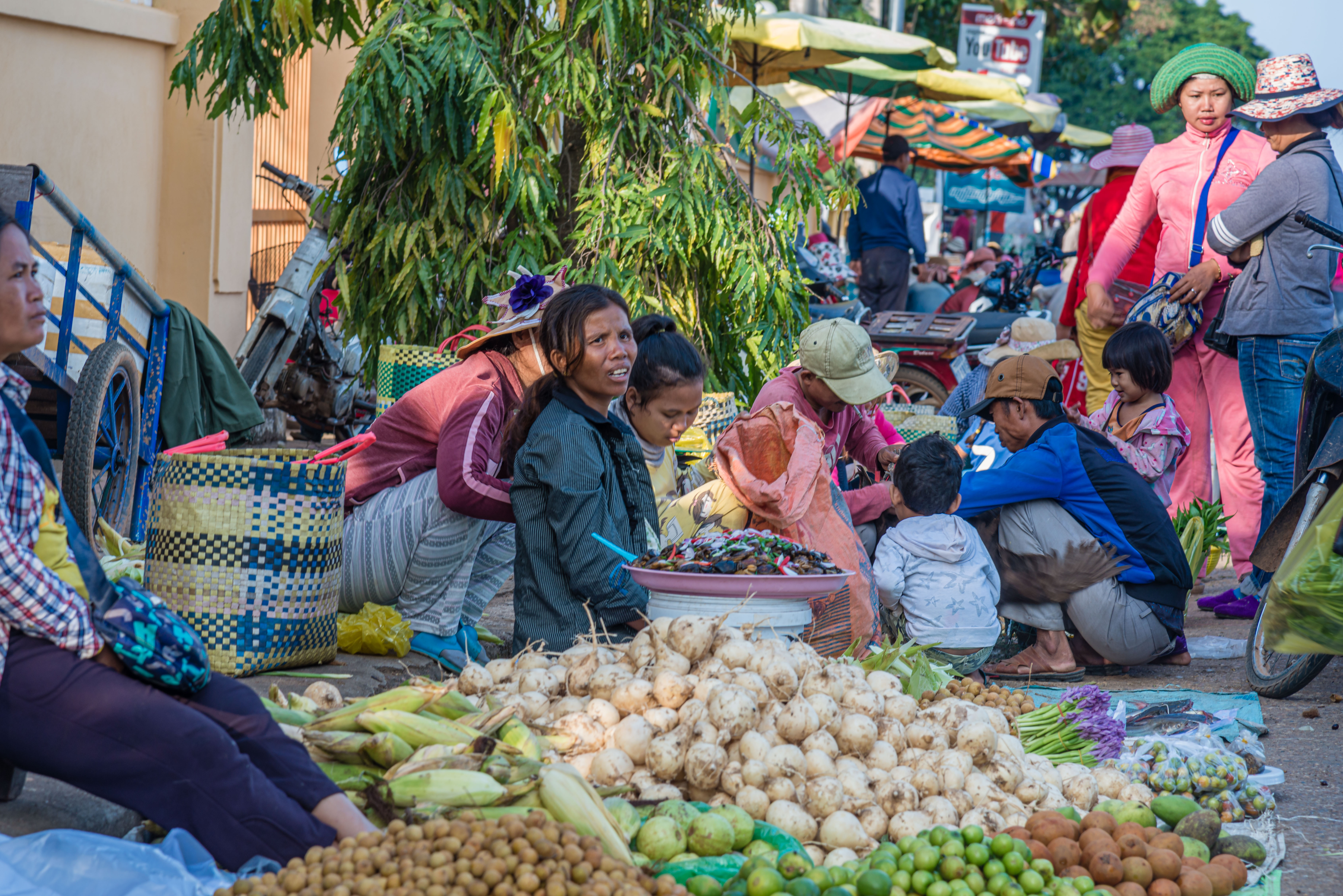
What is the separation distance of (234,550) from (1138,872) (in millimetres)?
2670

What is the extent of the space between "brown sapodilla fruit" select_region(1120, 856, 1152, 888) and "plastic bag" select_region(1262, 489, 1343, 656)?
4.14 ft

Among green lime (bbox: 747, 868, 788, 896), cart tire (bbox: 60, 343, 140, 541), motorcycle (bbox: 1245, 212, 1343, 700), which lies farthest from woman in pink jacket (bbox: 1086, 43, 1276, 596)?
cart tire (bbox: 60, 343, 140, 541)

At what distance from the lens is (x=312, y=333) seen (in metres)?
8.70

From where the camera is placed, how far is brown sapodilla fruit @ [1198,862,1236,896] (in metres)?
2.61

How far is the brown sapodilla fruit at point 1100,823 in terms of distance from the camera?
277 centimetres

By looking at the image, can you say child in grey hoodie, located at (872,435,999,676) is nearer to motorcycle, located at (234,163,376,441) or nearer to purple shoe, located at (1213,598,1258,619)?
purple shoe, located at (1213,598,1258,619)

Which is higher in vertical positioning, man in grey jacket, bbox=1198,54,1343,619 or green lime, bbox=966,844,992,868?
man in grey jacket, bbox=1198,54,1343,619

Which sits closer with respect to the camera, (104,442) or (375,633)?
(375,633)

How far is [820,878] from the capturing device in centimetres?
232

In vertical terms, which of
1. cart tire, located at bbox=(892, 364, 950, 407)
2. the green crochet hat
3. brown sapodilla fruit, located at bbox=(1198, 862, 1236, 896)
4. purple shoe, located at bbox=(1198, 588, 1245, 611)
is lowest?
purple shoe, located at bbox=(1198, 588, 1245, 611)

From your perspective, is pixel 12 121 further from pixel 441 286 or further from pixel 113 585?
pixel 113 585

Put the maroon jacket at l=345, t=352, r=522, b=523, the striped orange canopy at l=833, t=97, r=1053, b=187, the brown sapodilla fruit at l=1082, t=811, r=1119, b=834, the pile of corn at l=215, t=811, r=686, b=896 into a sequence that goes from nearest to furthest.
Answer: the pile of corn at l=215, t=811, r=686, b=896
the brown sapodilla fruit at l=1082, t=811, r=1119, b=834
the maroon jacket at l=345, t=352, r=522, b=523
the striped orange canopy at l=833, t=97, r=1053, b=187

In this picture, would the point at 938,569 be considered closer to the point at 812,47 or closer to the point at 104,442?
the point at 104,442

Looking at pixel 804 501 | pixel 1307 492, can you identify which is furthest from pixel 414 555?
pixel 1307 492
